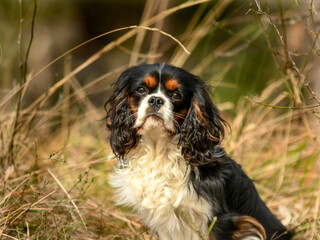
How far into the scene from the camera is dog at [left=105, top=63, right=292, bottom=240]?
3291mm

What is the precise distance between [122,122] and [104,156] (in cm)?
135

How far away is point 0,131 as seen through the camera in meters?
3.82

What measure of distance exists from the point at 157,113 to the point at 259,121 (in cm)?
240

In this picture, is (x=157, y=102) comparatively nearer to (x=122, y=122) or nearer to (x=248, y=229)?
(x=122, y=122)

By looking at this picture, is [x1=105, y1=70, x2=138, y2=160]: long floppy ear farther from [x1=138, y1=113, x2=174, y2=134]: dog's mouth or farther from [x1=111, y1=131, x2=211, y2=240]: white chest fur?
[x1=138, y1=113, x2=174, y2=134]: dog's mouth

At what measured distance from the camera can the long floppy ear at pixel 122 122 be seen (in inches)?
134

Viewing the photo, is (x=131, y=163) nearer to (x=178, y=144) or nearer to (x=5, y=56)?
(x=178, y=144)

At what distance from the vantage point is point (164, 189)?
3416 mm

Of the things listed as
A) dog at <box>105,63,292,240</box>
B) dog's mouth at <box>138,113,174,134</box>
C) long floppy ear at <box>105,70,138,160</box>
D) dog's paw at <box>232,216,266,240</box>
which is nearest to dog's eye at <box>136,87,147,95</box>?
dog at <box>105,63,292,240</box>

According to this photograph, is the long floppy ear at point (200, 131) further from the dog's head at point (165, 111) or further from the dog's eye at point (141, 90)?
the dog's eye at point (141, 90)

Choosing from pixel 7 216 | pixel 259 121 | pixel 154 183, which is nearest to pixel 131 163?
pixel 154 183

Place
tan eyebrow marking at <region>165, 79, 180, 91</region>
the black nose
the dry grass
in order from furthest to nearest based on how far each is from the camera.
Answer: the dry grass, tan eyebrow marking at <region>165, 79, 180, 91</region>, the black nose

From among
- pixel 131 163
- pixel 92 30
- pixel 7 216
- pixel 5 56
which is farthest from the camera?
pixel 92 30

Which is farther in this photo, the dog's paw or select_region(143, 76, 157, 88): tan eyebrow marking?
the dog's paw
